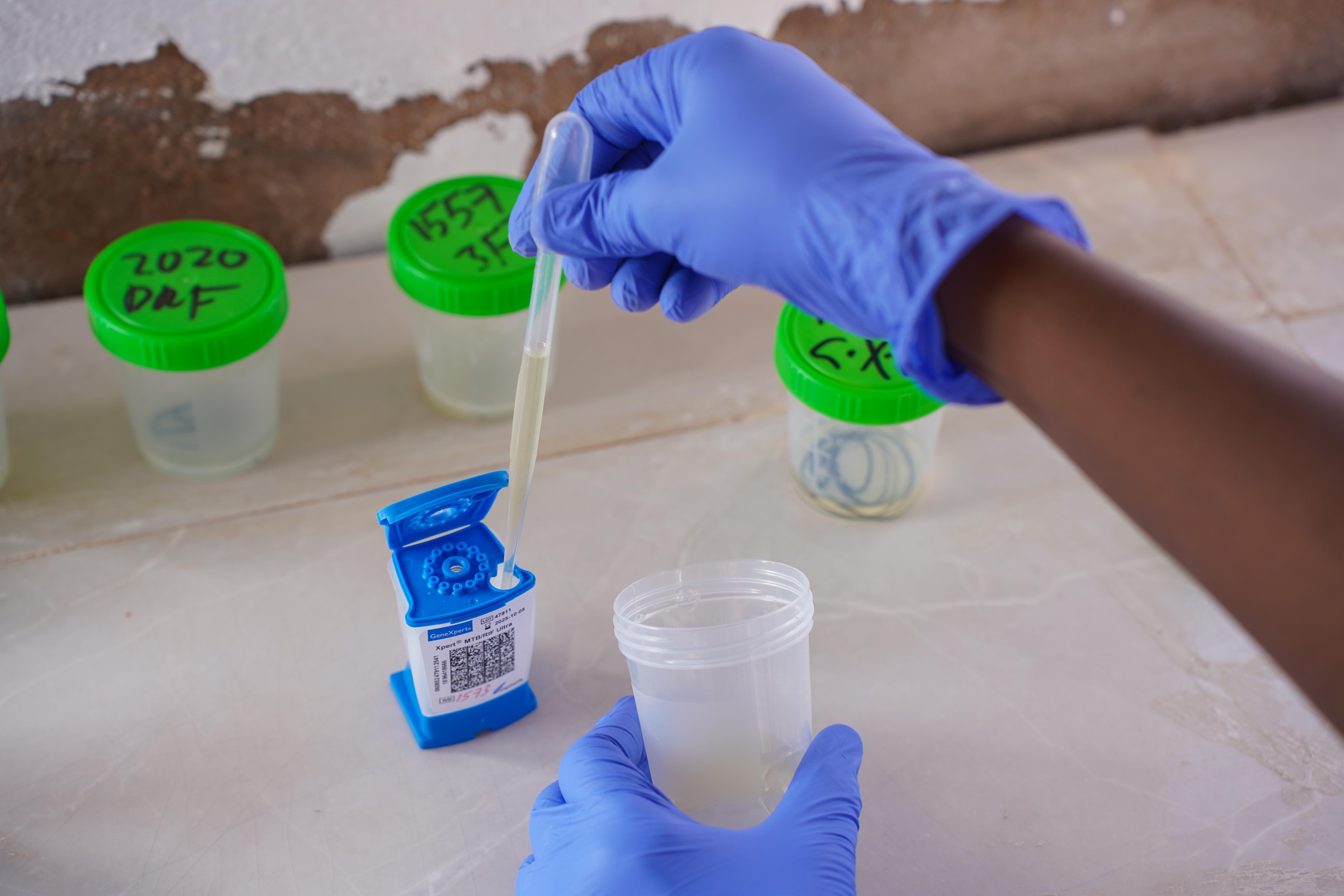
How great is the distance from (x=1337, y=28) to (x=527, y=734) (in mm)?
2163

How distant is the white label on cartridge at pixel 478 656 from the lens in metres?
1.07

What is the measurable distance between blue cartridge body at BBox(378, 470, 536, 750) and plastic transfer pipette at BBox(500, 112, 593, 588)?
0.02m

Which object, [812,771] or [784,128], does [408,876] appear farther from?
[784,128]

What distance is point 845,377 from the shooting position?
1312 mm

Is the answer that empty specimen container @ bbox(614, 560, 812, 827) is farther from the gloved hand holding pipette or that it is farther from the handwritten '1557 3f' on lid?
the handwritten '1557 3f' on lid

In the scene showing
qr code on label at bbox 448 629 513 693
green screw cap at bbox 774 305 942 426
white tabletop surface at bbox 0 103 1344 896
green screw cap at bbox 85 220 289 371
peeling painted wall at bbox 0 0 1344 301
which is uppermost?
peeling painted wall at bbox 0 0 1344 301

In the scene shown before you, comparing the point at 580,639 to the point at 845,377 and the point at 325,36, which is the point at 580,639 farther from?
the point at 325,36

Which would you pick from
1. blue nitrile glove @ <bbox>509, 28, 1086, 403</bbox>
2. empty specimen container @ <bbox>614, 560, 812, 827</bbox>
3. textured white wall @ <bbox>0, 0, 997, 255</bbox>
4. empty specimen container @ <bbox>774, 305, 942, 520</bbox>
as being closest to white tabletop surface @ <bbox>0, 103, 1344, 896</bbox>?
empty specimen container @ <bbox>774, 305, 942, 520</bbox>

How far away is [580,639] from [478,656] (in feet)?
0.78

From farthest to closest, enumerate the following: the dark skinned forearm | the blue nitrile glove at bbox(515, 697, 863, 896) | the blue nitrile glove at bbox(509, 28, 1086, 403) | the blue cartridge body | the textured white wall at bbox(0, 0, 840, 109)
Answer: the textured white wall at bbox(0, 0, 840, 109), the blue cartridge body, the blue nitrile glove at bbox(515, 697, 863, 896), the blue nitrile glove at bbox(509, 28, 1086, 403), the dark skinned forearm

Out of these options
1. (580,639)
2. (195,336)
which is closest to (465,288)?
(195,336)

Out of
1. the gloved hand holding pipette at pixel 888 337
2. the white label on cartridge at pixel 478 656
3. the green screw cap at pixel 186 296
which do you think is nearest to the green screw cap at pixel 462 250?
the green screw cap at pixel 186 296

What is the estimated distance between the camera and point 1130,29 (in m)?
2.06

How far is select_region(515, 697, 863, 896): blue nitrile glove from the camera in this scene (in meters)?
0.92
